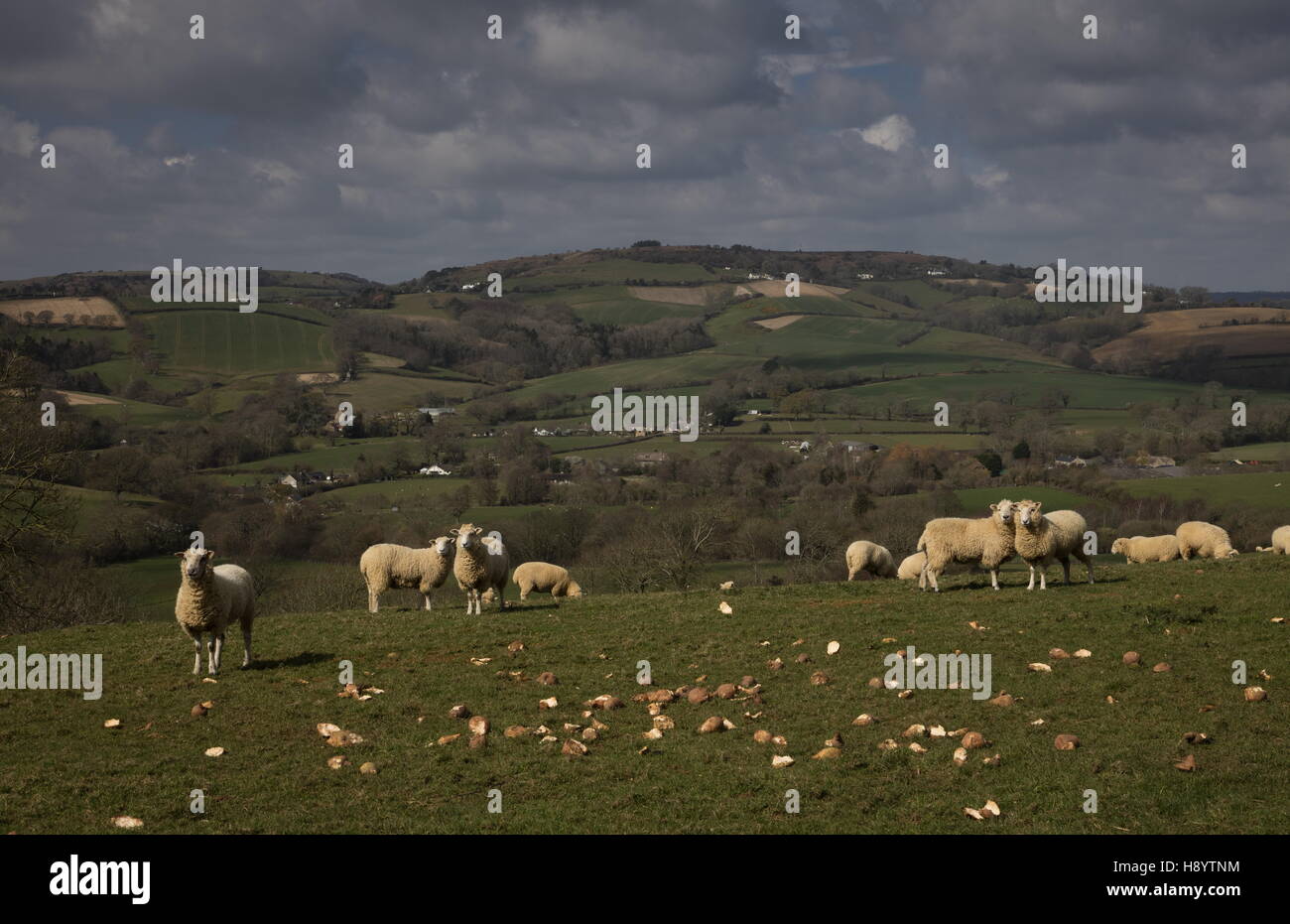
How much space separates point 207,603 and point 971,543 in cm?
1585

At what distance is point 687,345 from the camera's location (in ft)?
587

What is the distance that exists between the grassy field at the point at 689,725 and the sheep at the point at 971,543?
0.98 m

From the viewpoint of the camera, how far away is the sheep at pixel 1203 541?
30.4 metres

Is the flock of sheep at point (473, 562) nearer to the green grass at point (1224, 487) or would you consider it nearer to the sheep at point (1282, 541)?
the sheep at point (1282, 541)

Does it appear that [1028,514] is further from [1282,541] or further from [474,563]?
[1282,541]

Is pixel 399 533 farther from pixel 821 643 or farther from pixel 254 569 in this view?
pixel 821 643

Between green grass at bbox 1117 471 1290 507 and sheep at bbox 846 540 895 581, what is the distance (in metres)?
44.2

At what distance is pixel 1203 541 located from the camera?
3103 centimetres

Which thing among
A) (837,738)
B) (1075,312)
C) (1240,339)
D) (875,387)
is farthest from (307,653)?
(1075,312)

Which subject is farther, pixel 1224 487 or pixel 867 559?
pixel 1224 487

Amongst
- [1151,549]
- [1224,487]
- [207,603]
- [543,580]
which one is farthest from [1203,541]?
[1224,487]

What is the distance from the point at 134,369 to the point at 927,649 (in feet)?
465

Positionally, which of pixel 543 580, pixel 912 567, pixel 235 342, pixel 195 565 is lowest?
pixel 543 580

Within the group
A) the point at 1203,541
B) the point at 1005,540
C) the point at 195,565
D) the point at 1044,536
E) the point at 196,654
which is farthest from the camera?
the point at 1203,541
